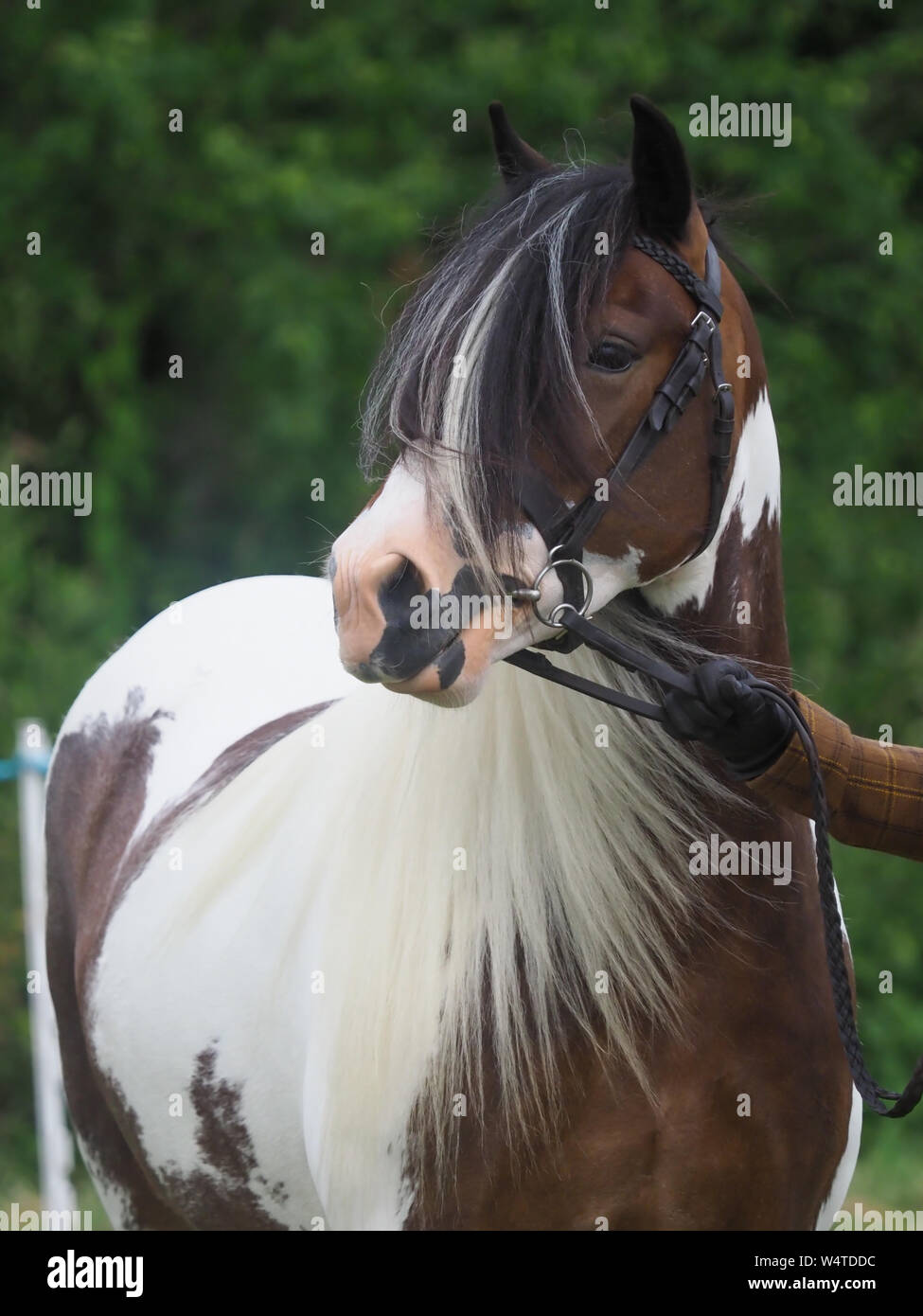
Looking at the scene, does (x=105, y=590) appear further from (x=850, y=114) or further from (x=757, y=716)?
(x=757, y=716)

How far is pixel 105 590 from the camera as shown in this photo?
8.08 metres

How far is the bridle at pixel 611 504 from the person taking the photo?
200cm

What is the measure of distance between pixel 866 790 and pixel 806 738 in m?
Result: 0.22

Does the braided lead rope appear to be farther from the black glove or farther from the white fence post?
the white fence post

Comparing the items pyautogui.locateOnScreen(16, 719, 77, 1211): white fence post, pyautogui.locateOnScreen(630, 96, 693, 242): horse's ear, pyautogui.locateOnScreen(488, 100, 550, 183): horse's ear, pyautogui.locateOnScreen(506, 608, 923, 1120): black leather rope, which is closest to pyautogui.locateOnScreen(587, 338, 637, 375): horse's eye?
pyautogui.locateOnScreen(630, 96, 693, 242): horse's ear

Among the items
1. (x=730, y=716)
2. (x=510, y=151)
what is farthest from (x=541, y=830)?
(x=510, y=151)

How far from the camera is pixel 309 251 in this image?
825 centimetres

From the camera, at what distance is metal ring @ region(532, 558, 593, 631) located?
6.53 ft

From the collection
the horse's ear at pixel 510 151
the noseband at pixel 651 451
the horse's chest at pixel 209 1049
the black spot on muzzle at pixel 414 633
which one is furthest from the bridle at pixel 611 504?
the horse's chest at pixel 209 1049

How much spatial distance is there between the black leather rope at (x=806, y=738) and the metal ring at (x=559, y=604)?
0.01 m

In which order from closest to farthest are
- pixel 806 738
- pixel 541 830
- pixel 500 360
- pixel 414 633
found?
pixel 414 633, pixel 500 360, pixel 806 738, pixel 541 830

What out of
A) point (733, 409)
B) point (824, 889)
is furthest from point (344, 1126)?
point (733, 409)

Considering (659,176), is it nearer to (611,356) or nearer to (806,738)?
(611,356)

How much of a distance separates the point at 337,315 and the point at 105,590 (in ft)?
6.62
